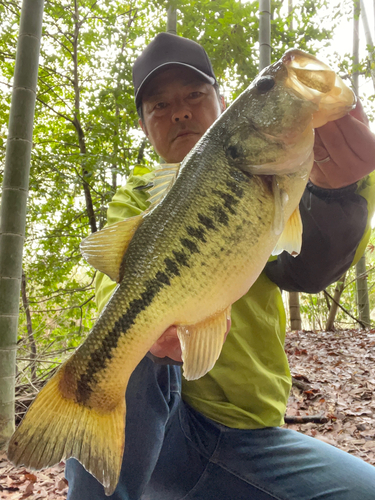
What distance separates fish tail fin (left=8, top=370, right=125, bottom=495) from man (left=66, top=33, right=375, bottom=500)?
276 millimetres

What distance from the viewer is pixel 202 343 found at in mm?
1289

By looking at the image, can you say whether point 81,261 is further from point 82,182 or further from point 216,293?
point 216,293

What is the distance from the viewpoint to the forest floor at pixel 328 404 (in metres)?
3.01

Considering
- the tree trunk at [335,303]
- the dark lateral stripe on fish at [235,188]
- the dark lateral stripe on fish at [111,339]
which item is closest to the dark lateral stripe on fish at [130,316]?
the dark lateral stripe on fish at [111,339]

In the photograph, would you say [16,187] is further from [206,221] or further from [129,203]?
[206,221]

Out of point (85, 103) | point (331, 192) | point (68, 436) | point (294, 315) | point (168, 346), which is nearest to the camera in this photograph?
point (68, 436)

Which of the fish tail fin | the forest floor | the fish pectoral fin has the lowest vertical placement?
the forest floor

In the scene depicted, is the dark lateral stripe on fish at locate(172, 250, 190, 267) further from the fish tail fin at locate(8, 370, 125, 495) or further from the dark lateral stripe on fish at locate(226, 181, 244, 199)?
the fish tail fin at locate(8, 370, 125, 495)

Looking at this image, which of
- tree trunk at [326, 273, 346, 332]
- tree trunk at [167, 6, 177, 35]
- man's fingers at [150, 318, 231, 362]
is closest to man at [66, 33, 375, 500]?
man's fingers at [150, 318, 231, 362]

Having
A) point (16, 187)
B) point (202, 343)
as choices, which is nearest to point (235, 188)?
point (202, 343)

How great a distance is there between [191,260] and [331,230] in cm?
75

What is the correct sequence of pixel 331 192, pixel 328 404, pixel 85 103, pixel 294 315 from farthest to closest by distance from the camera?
pixel 294 315, pixel 85 103, pixel 328 404, pixel 331 192

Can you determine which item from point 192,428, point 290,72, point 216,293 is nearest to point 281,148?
point 290,72

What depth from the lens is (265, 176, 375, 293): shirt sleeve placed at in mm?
1633
